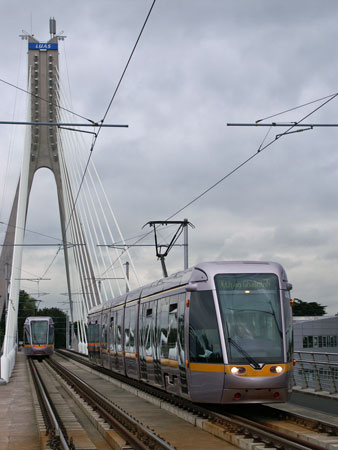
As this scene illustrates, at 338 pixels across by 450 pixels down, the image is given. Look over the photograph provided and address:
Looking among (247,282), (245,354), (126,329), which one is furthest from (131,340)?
(245,354)

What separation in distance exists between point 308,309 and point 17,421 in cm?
9872

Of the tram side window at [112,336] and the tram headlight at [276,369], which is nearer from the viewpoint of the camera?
the tram headlight at [276,369]

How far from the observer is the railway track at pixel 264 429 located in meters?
9.84

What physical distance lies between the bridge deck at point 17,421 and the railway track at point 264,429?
271 cm

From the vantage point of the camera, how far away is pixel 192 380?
Result: 514 inches

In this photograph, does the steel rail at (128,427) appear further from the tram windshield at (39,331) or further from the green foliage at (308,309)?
the green foliage at (308,309)

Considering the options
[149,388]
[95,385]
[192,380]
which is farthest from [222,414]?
[95,385]

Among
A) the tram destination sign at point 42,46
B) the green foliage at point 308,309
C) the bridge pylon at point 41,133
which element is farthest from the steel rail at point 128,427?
the green foliage at point 308,309

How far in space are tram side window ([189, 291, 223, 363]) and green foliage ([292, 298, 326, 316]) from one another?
96.6m

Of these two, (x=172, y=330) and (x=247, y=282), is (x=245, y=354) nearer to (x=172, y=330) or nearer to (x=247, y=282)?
(x=247, y=282)

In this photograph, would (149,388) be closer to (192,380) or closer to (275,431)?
(192,380)

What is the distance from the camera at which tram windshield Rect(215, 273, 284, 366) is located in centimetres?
1252

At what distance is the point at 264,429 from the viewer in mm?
11242

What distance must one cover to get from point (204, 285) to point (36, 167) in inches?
1638
